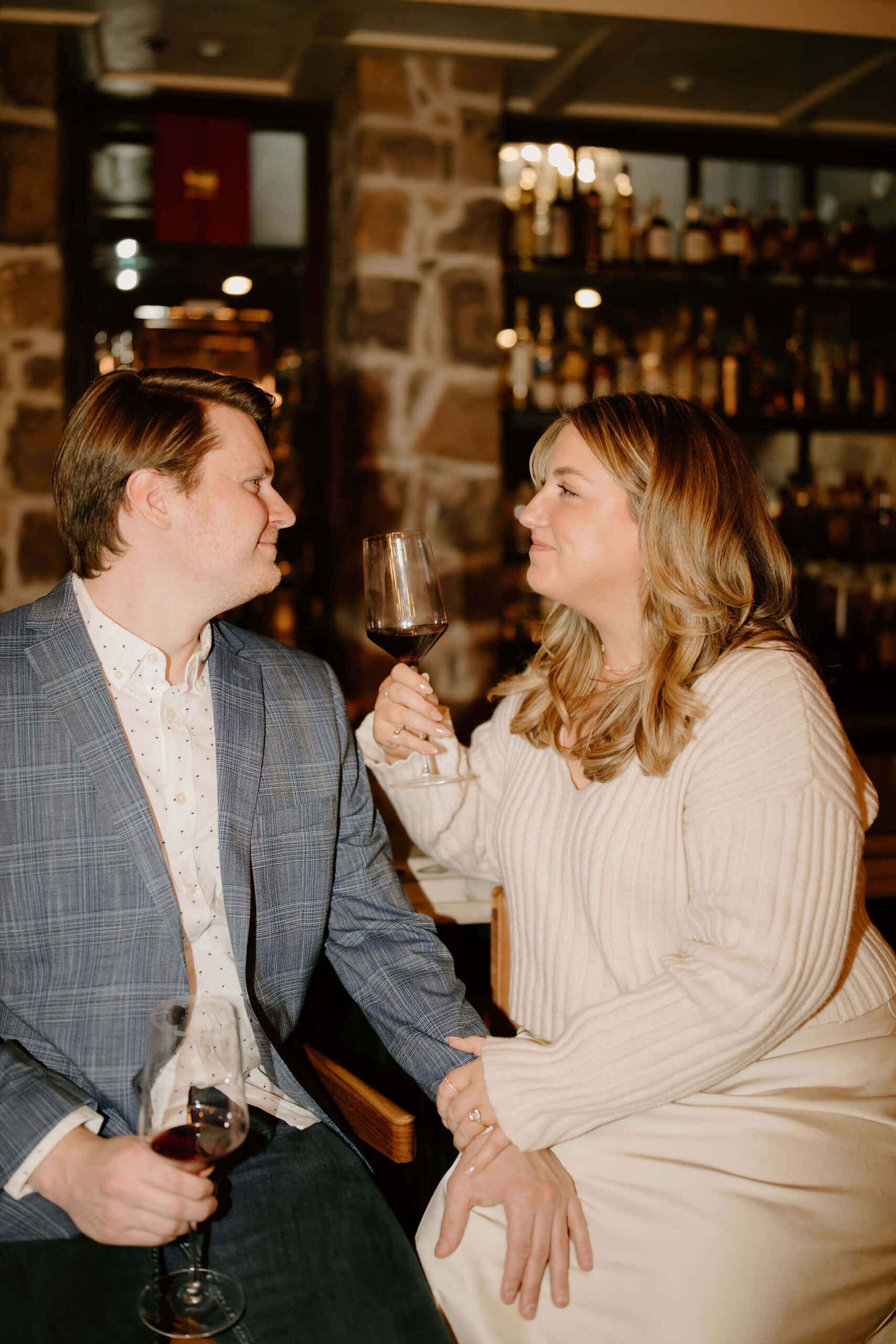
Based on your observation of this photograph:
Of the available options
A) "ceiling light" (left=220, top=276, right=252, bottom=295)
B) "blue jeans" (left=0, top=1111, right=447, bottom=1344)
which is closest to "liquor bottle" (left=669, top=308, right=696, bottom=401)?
"ceiling light" (left=220, top=276, right=252, bottom=295)

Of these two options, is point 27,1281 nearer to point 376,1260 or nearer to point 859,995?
point 376,1260

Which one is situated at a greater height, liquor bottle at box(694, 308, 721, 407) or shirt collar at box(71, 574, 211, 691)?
liquor bottle at box(694, 308, 721, 407)

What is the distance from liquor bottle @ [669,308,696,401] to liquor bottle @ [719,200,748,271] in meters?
0.23

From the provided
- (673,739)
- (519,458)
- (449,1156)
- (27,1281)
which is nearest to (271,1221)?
(27,1281)

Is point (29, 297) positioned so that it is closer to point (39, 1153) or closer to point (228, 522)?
point (228, 522)

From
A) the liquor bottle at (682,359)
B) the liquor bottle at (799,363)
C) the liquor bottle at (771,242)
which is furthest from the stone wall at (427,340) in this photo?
the liquor bottle at (799,363)

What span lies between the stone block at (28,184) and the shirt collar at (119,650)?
269cm

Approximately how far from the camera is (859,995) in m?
1.56

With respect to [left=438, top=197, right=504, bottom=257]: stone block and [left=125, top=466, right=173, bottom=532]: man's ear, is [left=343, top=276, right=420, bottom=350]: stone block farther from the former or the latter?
[left=125, top=466, right=173, bottom=532]: man's ear

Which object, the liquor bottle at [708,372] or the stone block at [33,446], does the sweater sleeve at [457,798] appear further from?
the liquor bottle at [708,372]

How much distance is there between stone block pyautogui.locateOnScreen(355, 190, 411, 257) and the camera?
4.00 m

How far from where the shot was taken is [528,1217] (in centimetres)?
140

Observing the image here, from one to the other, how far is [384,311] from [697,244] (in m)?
1.32

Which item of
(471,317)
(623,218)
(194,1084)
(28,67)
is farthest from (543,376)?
(194,1084)
